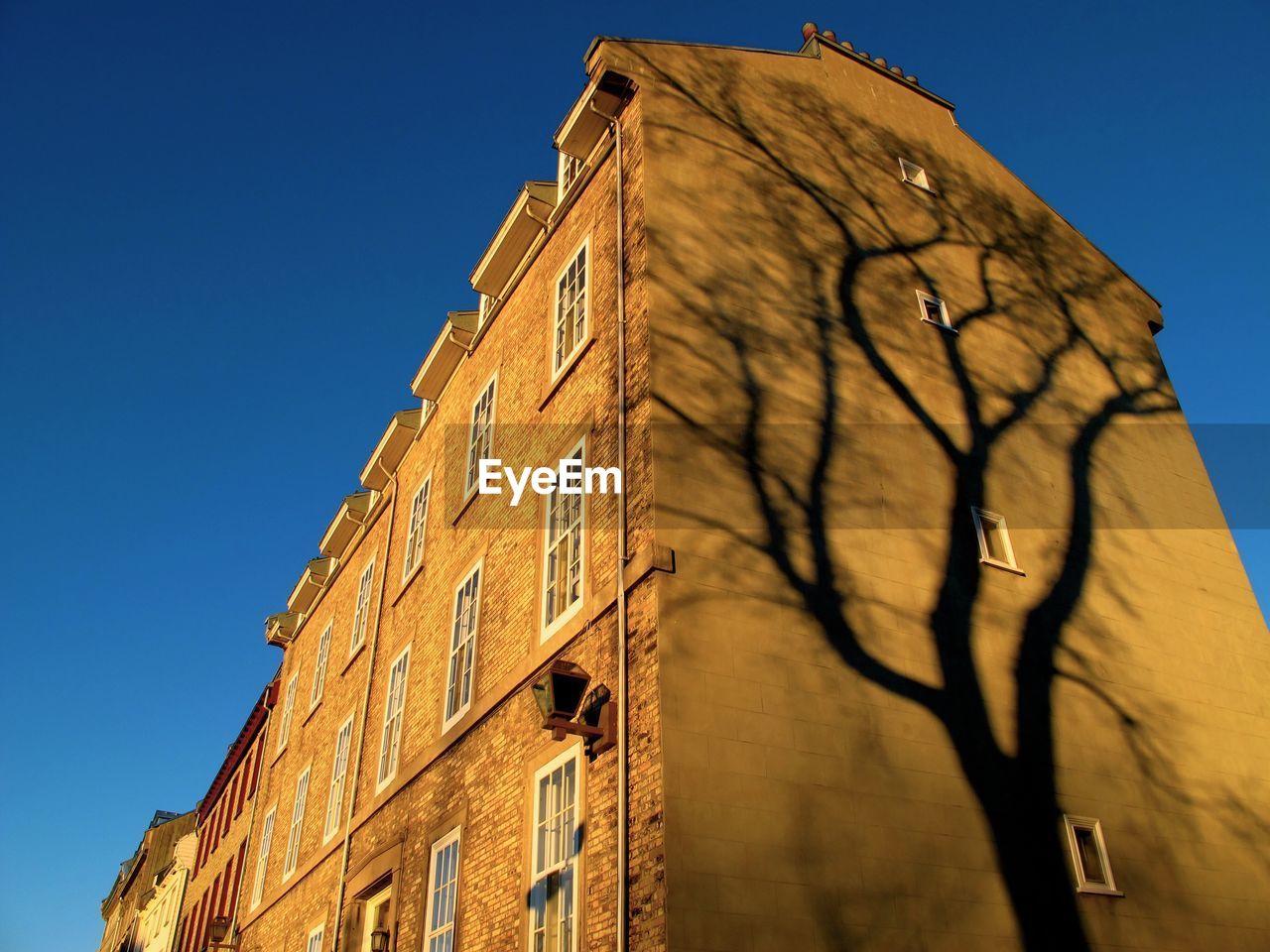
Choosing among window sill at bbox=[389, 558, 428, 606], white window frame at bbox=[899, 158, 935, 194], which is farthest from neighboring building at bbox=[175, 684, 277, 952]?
white window frame at bbox=[899, 158, 935, 194]

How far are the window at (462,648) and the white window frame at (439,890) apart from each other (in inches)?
61.3

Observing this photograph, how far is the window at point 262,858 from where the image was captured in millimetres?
22250

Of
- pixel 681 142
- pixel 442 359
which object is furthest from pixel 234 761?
pixel 681 142

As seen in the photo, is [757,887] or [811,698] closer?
[757,887]

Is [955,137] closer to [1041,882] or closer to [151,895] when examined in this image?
[1041,882]

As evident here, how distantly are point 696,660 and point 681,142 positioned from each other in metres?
6.88

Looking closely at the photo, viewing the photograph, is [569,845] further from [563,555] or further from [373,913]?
[373,913]

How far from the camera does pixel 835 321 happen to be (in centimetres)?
1284

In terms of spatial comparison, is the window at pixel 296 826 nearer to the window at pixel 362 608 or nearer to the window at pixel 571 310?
the window at pixel 362 608

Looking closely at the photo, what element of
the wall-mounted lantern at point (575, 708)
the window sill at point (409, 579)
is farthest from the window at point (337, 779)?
the wall-mounted lantern at point (575, 708)

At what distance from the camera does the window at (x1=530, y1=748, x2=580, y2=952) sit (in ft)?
32.4

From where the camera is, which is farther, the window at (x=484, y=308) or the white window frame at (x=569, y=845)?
the window at (x=484, y=308)

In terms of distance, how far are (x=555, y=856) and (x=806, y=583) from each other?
3534 millimetres

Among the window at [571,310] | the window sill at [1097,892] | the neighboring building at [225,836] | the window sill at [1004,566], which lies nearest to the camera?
the window sill at [1097,892]
